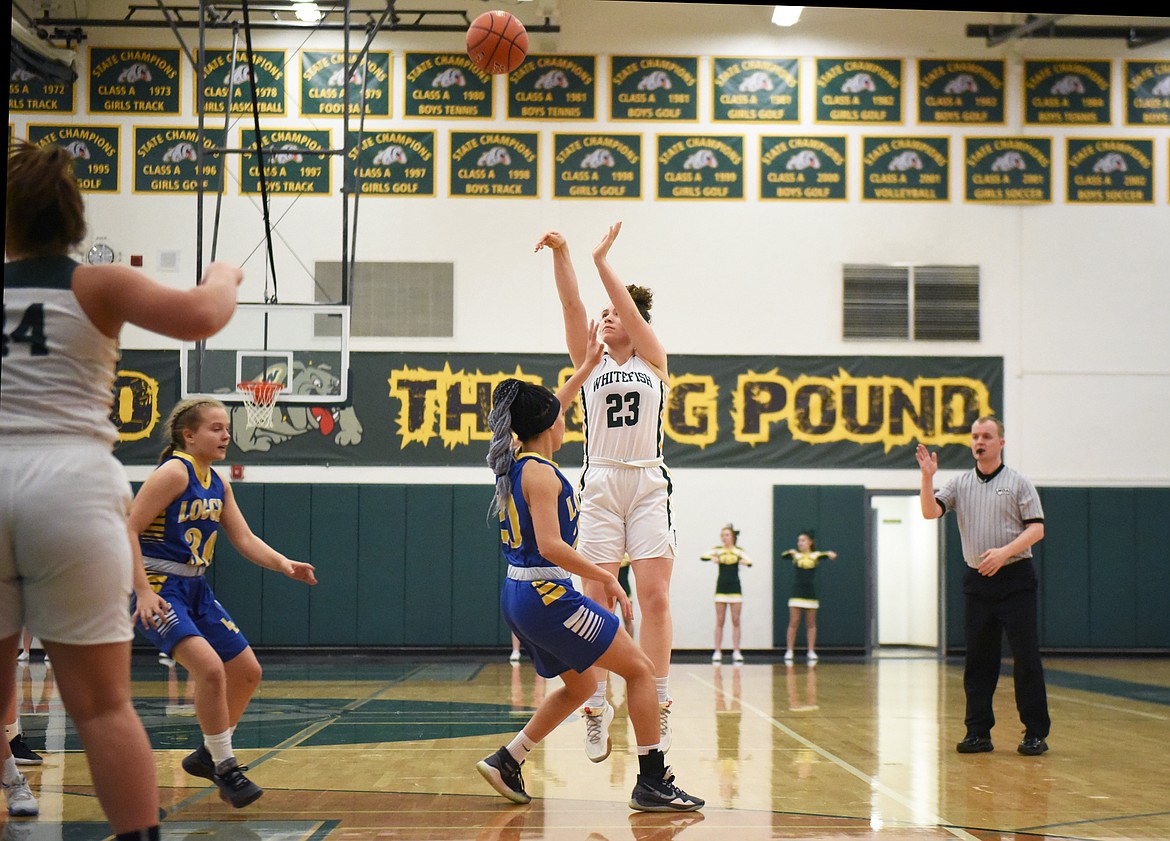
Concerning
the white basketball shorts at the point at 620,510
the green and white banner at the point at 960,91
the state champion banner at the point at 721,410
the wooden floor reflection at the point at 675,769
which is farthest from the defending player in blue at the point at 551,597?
the green and white banner at the point at 960,91

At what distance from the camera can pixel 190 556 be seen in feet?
16.9

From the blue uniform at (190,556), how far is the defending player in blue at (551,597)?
1.29m

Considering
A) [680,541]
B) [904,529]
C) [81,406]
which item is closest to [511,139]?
[680,541]

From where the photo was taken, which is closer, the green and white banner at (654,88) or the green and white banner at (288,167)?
the green and white banner at (288,167)

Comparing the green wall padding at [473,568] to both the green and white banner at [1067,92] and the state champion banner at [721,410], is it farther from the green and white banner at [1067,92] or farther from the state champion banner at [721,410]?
the green and white banner at [1067,92]

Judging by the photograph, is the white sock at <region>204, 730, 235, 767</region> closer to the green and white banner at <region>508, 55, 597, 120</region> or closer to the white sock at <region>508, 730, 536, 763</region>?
the white sock at <region>508, 730, 536, 763</region>

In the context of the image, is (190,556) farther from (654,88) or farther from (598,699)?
(654,88)

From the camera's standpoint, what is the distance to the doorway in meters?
17.9

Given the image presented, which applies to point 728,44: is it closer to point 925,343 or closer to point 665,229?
point 665,229

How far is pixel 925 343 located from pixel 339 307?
27.2 ft

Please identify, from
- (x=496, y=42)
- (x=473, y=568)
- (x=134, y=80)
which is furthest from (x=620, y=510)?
(x=134, y=80)

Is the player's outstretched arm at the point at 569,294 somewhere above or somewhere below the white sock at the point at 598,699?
above

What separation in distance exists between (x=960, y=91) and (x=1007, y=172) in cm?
131

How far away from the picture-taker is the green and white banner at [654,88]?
16.5 meters
